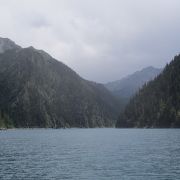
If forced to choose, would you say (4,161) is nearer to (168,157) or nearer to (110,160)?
(110,160)

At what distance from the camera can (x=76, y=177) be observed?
218 feet

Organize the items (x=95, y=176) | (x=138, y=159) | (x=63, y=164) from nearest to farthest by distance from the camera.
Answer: (x=95, y=176), (x=63, y=164), (x=138, y=159)

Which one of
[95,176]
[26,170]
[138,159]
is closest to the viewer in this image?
[95,176]

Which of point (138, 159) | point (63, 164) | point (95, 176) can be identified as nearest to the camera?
point (95, 176)

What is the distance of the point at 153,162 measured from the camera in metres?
83.5

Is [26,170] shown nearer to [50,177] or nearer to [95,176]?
[50,177]

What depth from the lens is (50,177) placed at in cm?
6675

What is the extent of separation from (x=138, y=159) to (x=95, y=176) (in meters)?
24.8

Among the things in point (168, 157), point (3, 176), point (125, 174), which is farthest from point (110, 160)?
point (3, 176)

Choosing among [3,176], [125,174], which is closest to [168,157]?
[125,174]

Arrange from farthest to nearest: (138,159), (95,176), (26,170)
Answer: (138,159)
(26,170)
(95,176)

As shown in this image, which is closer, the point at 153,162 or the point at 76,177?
the point at 76,177

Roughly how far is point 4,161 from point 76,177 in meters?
30.2

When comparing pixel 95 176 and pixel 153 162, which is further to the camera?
pixel 153 162
